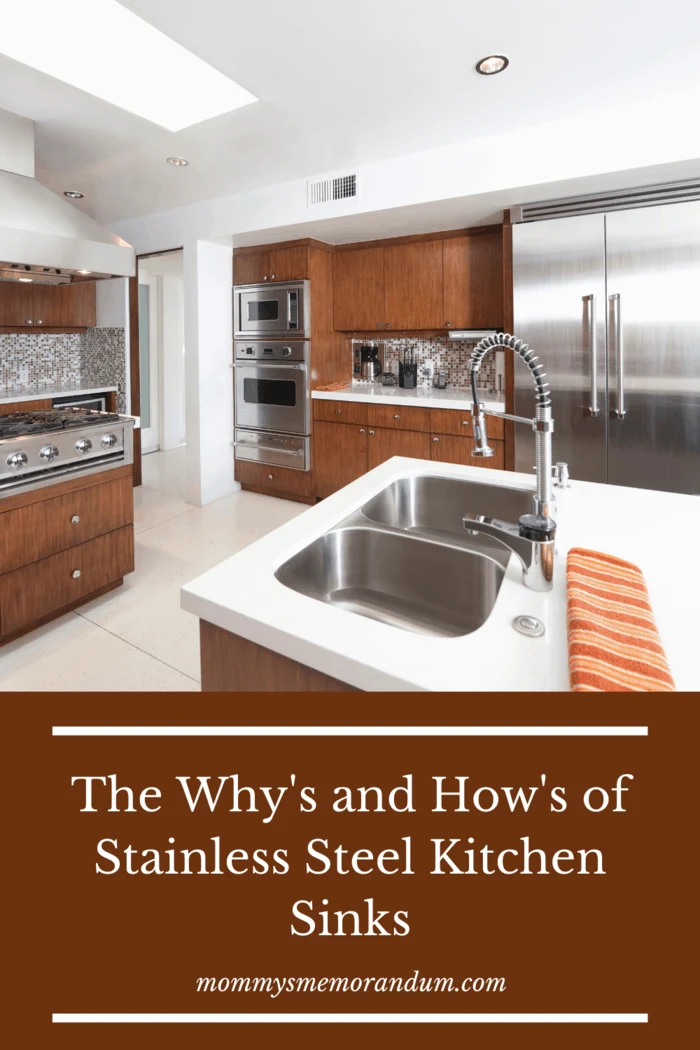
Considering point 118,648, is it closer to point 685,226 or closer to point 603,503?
point 603,503

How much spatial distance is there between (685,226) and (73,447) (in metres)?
3.23

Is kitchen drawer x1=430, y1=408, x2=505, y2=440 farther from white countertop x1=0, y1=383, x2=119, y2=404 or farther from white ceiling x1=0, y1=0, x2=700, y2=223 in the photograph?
white countertop x1=0, y1=383, x2=119, y2=404

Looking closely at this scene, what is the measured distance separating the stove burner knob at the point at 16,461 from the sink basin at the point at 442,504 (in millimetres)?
1551

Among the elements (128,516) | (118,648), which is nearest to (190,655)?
(118,648)

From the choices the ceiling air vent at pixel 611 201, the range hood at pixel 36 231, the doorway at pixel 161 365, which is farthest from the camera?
the doorway at pixel 161 365

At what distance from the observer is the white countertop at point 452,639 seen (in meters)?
0.78

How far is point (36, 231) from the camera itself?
9.30 feet

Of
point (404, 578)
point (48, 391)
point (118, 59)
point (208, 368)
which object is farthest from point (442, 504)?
point (48, 391)

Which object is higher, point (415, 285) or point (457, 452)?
point (415, 285)

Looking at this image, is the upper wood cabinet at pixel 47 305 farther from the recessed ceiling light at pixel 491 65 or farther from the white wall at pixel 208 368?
the recessed ceiling light at pixel 491 65

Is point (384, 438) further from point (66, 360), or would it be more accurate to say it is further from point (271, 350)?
point (66, 360)

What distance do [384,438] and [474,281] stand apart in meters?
1.27
